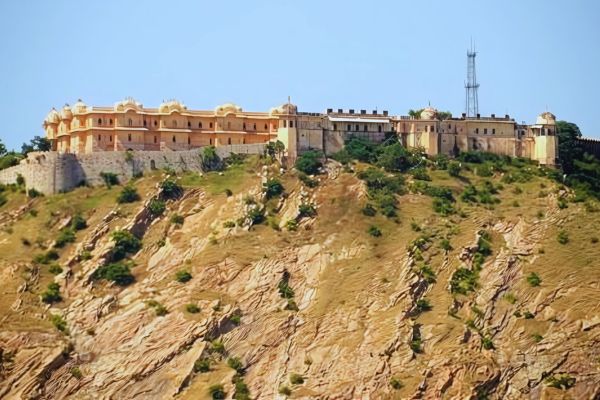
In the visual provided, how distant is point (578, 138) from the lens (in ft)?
397

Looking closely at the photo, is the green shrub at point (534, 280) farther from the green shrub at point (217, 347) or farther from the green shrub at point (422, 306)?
the green shrub at point (217, 347)

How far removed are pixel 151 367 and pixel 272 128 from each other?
24304mm

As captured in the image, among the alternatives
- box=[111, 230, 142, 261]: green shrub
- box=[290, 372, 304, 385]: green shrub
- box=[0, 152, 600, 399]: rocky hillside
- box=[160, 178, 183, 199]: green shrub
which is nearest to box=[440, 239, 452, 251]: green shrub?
box=[0, 152, 600, 399]: rocky hillside

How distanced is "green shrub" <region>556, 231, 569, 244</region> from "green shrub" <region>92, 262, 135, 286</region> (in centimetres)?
2467

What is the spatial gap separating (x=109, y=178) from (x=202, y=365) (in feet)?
60.9

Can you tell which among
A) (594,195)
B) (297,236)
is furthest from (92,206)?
(594,195)

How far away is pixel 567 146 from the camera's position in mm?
117812

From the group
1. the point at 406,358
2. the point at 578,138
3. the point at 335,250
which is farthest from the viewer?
the point at 578,138

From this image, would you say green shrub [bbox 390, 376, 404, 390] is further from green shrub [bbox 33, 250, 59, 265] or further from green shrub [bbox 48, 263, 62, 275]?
green shrub [bbox 33, 250, 59, 265]

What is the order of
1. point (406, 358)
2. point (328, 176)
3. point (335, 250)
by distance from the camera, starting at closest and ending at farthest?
point (406, 358) < point (335, 250) < point (328, 176)

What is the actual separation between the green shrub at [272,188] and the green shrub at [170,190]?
17.1 ft

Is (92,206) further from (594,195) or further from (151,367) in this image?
(594,195)

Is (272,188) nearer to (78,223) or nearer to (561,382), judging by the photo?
(78,223)

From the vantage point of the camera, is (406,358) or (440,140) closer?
(406,358)
